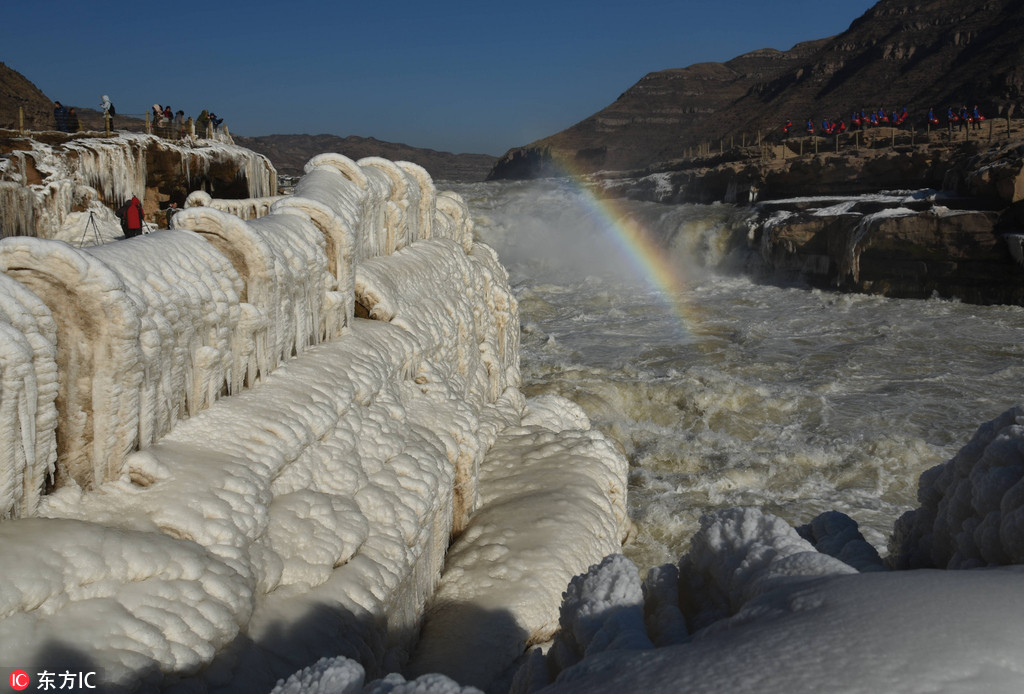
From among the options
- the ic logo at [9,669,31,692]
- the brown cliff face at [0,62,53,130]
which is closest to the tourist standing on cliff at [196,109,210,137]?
the brown cliff face at [0,62,53,130]

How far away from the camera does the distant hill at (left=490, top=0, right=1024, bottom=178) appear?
138 ft

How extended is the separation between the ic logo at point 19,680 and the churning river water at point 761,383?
4627 mm

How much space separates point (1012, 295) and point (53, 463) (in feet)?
58.6

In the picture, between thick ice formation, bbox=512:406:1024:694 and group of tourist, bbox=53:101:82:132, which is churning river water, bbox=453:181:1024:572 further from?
group of tourist, bbox=53:101:82:132

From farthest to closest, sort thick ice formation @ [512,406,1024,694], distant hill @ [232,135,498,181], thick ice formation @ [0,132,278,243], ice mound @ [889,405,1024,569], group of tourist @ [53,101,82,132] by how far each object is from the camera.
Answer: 1. distant hill @ [232,135,498,181]
2. group of tourist @ [53,101,82,132]
3. thick ice formation @ [0,132,278,243]
4. ice mound @ [889,405,1024,569]
5. thick ice formation @ [512,406,1024,694]

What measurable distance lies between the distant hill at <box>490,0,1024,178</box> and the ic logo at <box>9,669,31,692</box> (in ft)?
124

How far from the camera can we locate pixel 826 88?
5256 centimetres

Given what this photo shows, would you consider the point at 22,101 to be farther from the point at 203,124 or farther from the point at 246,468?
the point at 246,468

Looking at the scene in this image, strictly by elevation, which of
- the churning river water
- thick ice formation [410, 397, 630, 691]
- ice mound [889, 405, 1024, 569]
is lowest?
the churning river water

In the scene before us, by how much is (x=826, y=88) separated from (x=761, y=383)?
48.4 metres

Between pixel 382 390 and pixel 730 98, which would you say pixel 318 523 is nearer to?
pixel 382 390

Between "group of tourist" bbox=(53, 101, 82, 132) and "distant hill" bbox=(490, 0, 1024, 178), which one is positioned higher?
"distant hill" bbox=(490, 0, 1024, 178)

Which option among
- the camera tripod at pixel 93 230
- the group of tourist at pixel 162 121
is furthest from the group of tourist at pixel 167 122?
the camera tripod at pixel 93 230

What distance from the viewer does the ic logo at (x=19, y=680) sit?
5.87 ft
